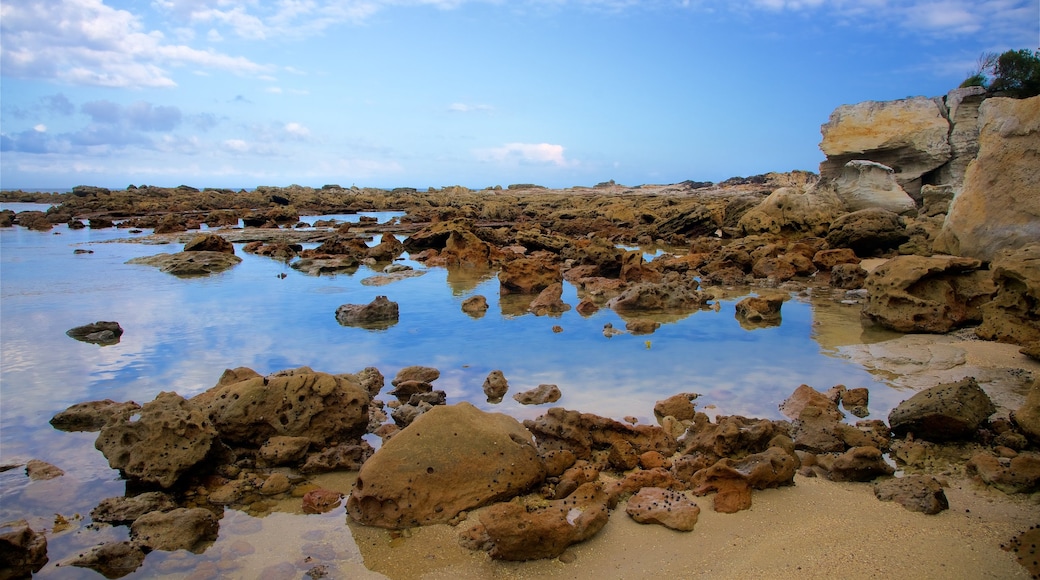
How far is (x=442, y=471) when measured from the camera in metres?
4.23

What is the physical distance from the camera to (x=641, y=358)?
775 cm

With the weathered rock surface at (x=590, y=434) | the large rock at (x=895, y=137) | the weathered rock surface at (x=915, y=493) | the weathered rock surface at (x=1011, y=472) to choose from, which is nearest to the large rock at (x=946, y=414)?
the weathered rock surface at (x=1011, y=472)

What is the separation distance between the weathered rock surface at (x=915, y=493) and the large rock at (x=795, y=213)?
14.3 meters

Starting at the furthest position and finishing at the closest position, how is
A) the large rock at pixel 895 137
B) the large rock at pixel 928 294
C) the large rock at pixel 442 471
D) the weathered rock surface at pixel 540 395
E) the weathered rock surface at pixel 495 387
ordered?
the large rock at pixel 895 137 → the large rock at pixel 928 294 → the weathered rock surface at pixel 495 387 → the weathered rock surface at pixel 540 395 → the large rock at pixel 442 471

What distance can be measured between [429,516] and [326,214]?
3499 centimetres

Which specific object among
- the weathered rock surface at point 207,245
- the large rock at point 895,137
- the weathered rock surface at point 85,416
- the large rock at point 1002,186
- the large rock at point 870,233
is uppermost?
the large rock at point 895,137

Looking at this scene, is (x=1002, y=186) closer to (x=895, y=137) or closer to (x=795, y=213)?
(x=795, y=213)

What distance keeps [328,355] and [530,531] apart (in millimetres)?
5156

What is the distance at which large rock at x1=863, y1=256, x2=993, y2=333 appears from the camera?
8328mm

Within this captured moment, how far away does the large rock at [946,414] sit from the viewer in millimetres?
4824

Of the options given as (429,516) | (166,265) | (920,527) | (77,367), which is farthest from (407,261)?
(920,527)

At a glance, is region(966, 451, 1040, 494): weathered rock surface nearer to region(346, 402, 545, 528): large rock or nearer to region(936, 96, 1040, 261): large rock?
region(346, 402, 545, 528): large rock

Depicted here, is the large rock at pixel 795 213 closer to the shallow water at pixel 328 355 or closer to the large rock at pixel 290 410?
the shallow water at pixel 328 355

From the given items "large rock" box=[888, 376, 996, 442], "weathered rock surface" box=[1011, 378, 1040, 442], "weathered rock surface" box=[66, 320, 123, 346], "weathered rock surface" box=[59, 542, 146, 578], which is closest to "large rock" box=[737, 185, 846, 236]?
"large rock" box=[888, 376, 996, 442]
